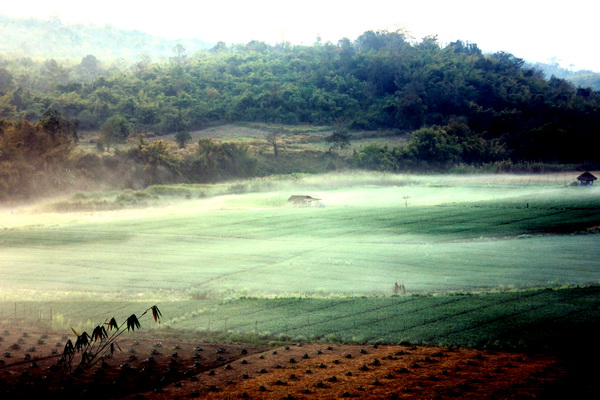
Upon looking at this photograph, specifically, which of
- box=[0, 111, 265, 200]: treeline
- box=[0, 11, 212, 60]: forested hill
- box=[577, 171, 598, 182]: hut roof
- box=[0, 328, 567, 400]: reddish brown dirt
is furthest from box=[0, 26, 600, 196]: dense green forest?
box=[0, 328, 567, 400]: reddish brown dirt

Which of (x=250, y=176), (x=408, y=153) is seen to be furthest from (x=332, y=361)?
(x=408, y=153)

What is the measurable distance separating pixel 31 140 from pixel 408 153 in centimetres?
2711

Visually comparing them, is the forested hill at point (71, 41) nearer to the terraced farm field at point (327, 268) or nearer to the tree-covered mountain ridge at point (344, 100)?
the tree-covered mountain ridge at point (344, 100)

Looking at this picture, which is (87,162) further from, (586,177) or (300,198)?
(586,177)

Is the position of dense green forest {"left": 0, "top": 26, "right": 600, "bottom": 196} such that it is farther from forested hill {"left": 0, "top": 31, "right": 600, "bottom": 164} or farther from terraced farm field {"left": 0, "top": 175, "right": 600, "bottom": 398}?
terraced farm field {"left": 0, "top": 175, "right": 600, "bottom": 398}

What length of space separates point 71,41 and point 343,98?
39.0 meters

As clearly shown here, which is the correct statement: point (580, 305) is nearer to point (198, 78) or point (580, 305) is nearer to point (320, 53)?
point (198, 78)

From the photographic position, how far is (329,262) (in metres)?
24.8

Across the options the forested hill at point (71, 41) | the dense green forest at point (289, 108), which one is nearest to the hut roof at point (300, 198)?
the dense green forest at point (289, 108)

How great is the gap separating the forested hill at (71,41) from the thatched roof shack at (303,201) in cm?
3082

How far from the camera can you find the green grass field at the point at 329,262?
17.4 m

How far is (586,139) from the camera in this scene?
144ft

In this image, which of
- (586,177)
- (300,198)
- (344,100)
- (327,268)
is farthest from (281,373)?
(344,100)

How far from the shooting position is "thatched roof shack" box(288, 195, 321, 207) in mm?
37291
